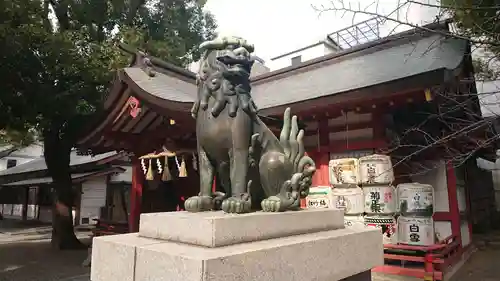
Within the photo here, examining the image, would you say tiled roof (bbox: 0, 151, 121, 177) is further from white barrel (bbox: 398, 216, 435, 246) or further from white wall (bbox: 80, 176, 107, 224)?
white barrel (bbox: 398, 216, 435, 246)

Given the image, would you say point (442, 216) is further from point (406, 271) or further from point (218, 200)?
point (218, 200)

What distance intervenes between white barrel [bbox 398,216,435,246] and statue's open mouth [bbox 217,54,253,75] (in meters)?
4.14

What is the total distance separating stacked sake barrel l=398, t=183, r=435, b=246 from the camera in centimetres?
519

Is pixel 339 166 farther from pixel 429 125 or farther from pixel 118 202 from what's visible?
pixel 118 202

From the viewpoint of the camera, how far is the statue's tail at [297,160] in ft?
9.02

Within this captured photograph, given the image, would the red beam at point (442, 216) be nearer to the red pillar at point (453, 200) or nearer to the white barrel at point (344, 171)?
the red pillar at point (453, 200)

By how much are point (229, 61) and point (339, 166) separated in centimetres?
395

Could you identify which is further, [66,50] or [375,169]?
[66,50]

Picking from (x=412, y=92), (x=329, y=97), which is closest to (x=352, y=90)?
(x=329, y=97)

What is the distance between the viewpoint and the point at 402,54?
7.39m

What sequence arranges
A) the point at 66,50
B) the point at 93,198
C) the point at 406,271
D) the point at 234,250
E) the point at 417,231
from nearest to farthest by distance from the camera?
the point at 234,250 → the point at 406,271 → the point at 417,231 → the point at 66,50 → the point at 93,198

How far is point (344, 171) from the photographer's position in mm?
5883

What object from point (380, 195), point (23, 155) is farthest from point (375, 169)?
point (23, 155)

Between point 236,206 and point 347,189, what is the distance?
13.1 ft
